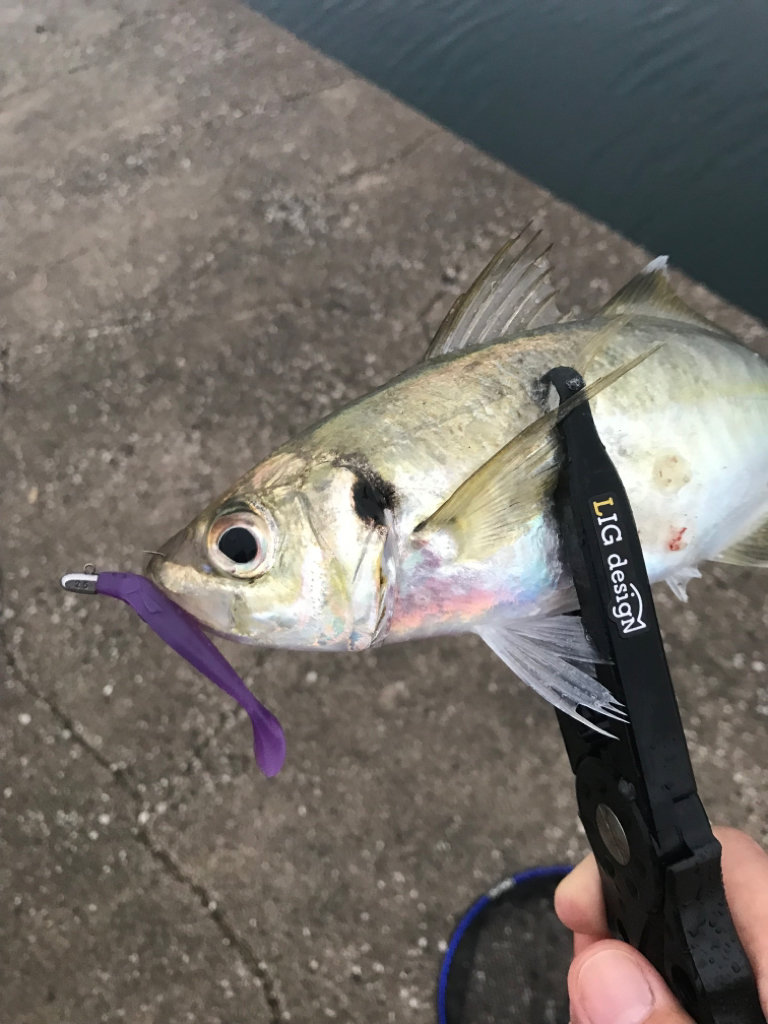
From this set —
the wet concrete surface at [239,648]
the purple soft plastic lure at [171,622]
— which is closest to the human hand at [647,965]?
the purple soft plastic lure at [171,622]

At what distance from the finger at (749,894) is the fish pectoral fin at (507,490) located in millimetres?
678

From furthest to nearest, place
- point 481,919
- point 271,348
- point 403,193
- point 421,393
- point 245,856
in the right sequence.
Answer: point 403,193, point 271,348, point 245,856, point 481,919, point 421,393

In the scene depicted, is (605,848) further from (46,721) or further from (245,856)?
(46,721)

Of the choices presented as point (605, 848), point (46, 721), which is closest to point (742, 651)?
point (605, 848)

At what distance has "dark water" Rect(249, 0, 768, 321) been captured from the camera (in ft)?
14.0

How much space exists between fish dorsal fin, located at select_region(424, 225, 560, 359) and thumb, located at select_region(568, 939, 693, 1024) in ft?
3.34

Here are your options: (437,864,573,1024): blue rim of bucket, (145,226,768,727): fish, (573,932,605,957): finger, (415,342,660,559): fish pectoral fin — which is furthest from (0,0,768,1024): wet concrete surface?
(415,342,660,559): fish pectoral fin

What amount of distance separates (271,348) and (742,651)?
1945 millimetres

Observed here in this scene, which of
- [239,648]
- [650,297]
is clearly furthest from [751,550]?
[239,648]

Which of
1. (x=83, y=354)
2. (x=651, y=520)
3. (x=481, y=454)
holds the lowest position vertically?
(x=651, y=520)

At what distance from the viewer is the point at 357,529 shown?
1063 mm

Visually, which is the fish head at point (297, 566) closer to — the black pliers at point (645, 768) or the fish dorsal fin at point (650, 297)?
the black pliers at point (645, 768)

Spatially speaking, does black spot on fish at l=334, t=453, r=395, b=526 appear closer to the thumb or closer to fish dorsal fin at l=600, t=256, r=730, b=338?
fish dorsal fin at l=600, t=256, r=730, b=338

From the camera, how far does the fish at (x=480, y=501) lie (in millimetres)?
1061
